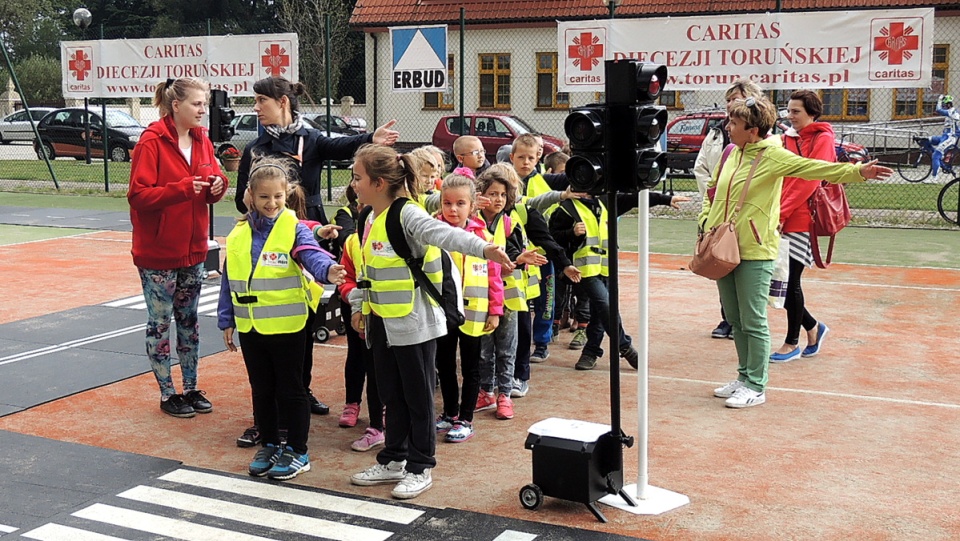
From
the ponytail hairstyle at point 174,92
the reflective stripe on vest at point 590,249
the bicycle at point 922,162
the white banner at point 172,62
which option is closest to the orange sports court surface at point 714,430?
the reflective stripe on vest at point 590,249

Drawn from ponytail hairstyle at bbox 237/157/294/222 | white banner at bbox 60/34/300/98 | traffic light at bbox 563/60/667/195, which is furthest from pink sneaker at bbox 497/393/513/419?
white banner at bbox 60/34/300/98

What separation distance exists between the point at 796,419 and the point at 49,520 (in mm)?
4385

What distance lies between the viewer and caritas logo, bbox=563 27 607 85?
15.8 m

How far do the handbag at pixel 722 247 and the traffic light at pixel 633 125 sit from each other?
6.41 feet

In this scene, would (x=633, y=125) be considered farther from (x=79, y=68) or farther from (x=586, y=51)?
(x=79, y=68)

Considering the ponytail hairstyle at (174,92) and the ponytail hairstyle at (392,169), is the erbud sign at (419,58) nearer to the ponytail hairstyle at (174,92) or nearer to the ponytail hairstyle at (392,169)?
the ponytail hairstyle at (174,92)

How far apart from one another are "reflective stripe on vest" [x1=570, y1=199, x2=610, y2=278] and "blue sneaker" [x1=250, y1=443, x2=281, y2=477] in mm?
2843

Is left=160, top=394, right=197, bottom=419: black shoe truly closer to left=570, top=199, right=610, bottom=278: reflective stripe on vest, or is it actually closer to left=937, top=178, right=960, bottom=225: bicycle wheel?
left=570, top=199, right=610, bottom=278: reflective stripe on vest

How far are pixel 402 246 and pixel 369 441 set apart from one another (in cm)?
150

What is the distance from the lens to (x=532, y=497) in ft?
17.1

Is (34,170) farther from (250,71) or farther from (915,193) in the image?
(915,193)

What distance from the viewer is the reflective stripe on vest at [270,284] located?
572 centimetres

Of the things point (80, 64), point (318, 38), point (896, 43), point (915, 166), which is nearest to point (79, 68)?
point (80, 64)

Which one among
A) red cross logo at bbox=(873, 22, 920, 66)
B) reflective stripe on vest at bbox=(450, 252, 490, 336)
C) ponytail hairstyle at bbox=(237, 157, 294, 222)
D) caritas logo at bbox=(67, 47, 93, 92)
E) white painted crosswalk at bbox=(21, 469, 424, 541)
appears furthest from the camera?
caritas logo at bbox=(67, 47, 93, 92)
